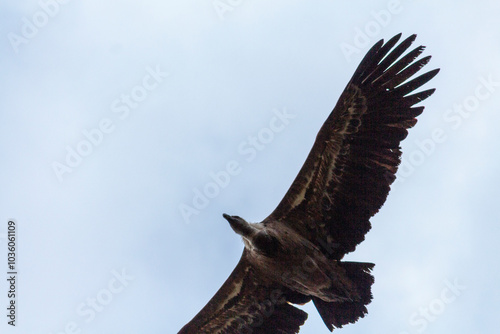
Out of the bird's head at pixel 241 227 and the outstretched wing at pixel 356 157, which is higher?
the outstretched wing at pixel 356 157

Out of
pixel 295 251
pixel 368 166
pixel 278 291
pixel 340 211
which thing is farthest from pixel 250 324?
pixel 368 166

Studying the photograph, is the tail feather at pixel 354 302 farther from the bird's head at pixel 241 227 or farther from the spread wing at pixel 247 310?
the bird's head at pixel 241 227

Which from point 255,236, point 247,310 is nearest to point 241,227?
point 255,236

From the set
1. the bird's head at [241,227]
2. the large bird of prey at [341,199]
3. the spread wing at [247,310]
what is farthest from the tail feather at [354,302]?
the bird's head at [241,227]

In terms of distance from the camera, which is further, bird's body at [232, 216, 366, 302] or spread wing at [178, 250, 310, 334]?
spread wing at [178, 250, 310, 334]

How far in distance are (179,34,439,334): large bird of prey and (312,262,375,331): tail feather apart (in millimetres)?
22

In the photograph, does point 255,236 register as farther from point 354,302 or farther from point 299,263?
point 354,302

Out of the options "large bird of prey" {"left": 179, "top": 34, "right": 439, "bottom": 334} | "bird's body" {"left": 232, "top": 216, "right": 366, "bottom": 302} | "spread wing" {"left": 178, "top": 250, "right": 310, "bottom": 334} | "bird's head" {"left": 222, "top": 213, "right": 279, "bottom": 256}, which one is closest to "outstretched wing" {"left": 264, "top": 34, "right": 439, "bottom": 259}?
"large bird of prey" {"left": 179, "top": 34, "right": 439, "bottom": 334}

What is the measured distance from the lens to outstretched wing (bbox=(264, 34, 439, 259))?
44.0ft

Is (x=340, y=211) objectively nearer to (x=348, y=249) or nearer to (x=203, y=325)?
(x=348, y=249)

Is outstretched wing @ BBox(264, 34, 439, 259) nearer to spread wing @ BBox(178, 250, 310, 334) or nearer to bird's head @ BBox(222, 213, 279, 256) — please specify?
bird's head @ BBox(222, 213, 279, 256)

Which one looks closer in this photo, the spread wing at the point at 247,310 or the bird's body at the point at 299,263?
the bird's body at the point at 299,263

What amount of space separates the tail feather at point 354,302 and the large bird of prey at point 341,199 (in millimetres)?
22

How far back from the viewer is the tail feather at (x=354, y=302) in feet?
43.9
